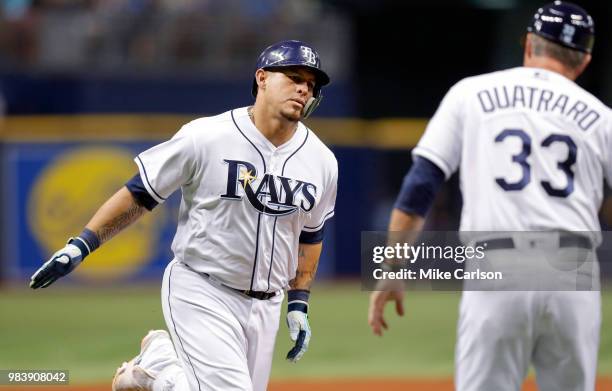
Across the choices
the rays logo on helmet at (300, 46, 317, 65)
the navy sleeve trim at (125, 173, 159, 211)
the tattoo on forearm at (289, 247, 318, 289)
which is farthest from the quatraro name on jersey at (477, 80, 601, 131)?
the navy sleeve trim at (125, 173, 159, 211)

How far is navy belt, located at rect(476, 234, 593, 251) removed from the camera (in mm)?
4367

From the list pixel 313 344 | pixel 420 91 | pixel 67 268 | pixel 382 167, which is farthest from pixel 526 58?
pixel 420 91

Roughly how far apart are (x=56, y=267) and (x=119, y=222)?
357 mm

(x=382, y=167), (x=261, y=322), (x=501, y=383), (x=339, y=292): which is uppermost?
(x=382, y=167)

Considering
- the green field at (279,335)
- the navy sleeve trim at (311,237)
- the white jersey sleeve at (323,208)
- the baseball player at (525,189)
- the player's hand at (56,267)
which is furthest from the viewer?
the green field at (279,335)

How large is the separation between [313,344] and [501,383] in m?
6.63

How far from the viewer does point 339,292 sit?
47.9 feet

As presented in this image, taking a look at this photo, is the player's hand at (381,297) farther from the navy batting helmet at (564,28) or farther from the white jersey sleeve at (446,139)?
the navy batting helmet at (564,28)

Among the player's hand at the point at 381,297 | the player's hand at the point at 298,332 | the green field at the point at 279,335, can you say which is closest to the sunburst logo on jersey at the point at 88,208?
the green field at the point at 279,335

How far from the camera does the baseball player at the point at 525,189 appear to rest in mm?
4293

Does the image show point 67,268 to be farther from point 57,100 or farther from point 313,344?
point 57,100

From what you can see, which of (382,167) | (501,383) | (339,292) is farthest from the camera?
(382,167)

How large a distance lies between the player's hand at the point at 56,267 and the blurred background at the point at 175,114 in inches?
193

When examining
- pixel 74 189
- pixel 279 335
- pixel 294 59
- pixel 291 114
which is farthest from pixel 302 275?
pixel 74 189
